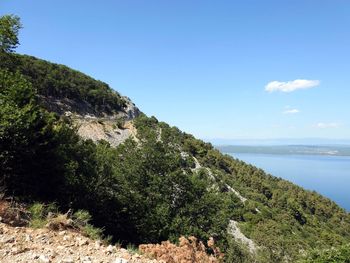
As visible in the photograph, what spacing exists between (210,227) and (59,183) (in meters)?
12.2

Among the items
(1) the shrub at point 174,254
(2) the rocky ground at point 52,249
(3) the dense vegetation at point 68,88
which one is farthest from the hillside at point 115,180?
(3) the dense vegetation at point 68,88

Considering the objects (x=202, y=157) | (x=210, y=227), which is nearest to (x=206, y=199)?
(x=210, y=227)

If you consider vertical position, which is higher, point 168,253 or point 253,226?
point 168,253

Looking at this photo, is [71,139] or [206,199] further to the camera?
[206,199]

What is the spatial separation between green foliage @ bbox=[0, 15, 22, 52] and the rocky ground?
1880 cm

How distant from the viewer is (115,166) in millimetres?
25922

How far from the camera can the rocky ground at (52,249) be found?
677 cm

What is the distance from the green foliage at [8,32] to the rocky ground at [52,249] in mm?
18803

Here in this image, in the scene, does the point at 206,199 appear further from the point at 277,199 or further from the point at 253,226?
the point at 277,199

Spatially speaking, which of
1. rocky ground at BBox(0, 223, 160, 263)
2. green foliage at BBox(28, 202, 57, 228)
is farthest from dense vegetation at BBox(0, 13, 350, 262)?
rocky ground at BBox(0, 223, 160, 263)

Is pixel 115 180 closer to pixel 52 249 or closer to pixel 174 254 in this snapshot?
pixel 174 254

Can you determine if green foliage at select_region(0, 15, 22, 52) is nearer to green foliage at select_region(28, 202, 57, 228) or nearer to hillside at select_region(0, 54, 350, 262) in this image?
hillside at select_region(0, 54, 350, 262)

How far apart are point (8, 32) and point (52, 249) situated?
20.1 metres

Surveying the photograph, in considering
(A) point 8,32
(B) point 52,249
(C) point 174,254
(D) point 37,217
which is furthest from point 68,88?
(C) point 174,254
